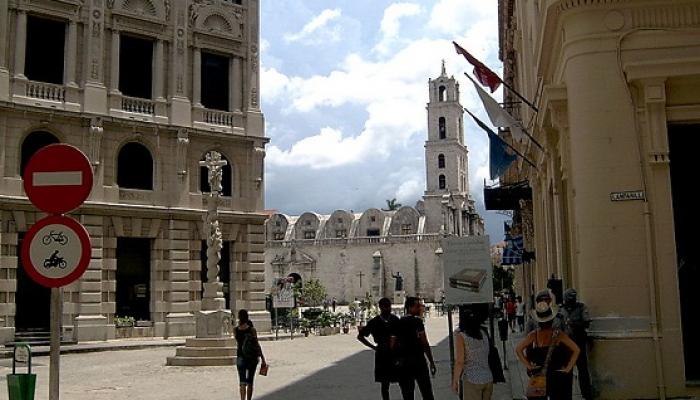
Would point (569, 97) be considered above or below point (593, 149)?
above

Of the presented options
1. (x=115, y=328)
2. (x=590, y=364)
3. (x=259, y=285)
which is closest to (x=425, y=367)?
(x=590, y=364)

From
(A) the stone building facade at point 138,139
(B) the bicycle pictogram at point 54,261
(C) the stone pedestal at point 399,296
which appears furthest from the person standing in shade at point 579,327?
(C) the stone pedestal at point 399,296

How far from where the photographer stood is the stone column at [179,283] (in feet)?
100

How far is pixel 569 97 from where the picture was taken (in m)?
11.8

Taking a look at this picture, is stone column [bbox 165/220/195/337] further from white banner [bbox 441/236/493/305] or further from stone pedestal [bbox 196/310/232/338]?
white banner [bbox 441/236/493/305]

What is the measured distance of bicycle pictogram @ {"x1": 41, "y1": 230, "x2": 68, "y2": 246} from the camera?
586cm

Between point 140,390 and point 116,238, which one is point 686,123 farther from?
point 116,238

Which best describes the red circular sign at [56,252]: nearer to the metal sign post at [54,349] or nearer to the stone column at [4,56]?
the metal sign post at [54,349]

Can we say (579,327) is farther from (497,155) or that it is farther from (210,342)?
(210,342)

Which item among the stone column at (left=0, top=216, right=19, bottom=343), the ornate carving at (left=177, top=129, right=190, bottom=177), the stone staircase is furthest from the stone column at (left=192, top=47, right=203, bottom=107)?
the stone staircase

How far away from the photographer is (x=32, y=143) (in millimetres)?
28234

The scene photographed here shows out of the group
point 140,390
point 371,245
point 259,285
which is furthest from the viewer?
point 371,245

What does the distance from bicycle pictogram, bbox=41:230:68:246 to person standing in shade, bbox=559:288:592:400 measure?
706 centimetres

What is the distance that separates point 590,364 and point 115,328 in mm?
22360
